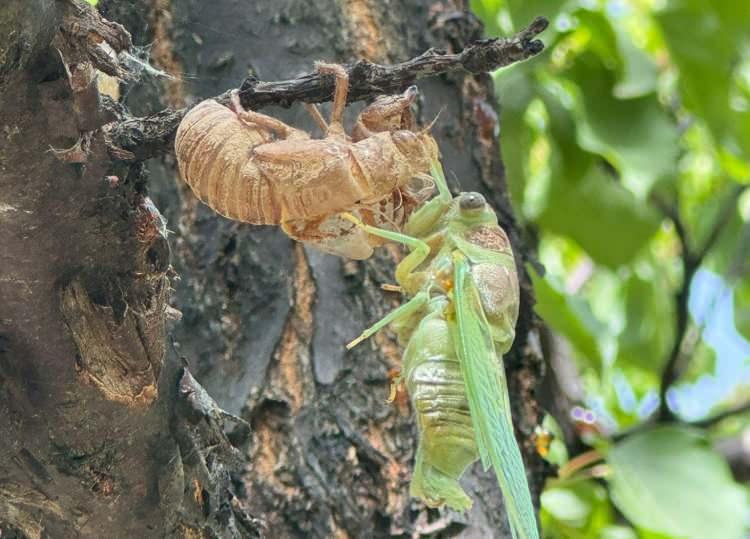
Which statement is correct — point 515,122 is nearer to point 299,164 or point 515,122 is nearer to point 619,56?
point 619,56

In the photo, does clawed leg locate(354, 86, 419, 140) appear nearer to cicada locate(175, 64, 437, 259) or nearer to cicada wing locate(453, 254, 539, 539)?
cicada locate(175, 64, 437, 259)

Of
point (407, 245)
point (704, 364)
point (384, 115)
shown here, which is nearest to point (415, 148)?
point (384, 115)

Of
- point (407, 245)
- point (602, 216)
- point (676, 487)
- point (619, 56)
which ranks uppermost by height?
point (407, 245)

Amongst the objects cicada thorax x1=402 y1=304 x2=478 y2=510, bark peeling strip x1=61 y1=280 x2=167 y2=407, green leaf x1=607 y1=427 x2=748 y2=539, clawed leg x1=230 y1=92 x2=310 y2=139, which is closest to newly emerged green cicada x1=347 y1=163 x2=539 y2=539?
cicada thorax x1=402 y1=304 x2=478 y2=510

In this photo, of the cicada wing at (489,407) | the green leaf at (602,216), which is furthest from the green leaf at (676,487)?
the cicada wing at (489,407)

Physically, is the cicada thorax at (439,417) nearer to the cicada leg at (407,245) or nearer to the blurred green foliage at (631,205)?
the cicada leg at (407,245)

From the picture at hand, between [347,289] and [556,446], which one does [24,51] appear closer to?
[347,289]
